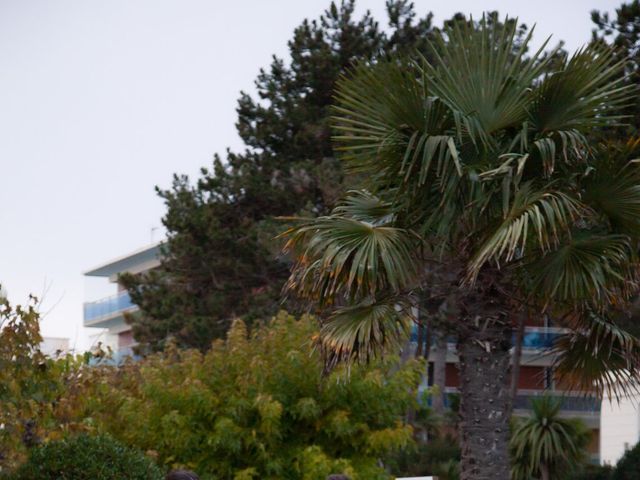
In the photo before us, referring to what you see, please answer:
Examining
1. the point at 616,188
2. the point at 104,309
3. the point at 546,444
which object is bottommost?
the point at 546,444

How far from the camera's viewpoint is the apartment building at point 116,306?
71.6 m

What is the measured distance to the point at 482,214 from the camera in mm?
14484

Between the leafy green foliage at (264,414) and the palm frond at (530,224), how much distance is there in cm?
848

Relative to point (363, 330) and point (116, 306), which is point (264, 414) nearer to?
point (363, 330)

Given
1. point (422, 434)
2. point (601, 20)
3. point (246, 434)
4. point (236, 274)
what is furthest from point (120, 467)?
point (422, 434)

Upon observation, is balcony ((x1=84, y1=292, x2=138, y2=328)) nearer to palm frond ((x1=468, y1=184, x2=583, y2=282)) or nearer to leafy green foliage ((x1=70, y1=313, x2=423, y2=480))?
leafy green foliage ((x1=70, y1=313, x2=423, y2=480))

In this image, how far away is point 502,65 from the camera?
573 inches

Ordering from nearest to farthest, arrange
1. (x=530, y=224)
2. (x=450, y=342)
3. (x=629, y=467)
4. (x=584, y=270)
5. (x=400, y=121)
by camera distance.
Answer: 1. (x=530, y=224)
2. (x=584, y=270)
3. (x=400, y=121)
4. (x=629, y=467)
5. (x=450, y=342)

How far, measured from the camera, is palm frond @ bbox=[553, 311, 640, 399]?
587 inches

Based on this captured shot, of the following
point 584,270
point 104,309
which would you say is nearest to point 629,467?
point 584,270

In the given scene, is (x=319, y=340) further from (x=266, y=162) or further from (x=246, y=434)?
(x=266, y=162)

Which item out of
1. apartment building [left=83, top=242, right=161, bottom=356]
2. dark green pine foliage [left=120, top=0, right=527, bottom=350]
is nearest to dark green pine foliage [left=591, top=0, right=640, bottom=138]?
dark green pine foliage [left=120, top=0, right=527, bottom=350]

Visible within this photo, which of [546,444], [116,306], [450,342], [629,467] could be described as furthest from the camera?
[116,306]

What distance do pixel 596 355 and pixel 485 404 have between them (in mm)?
1523
